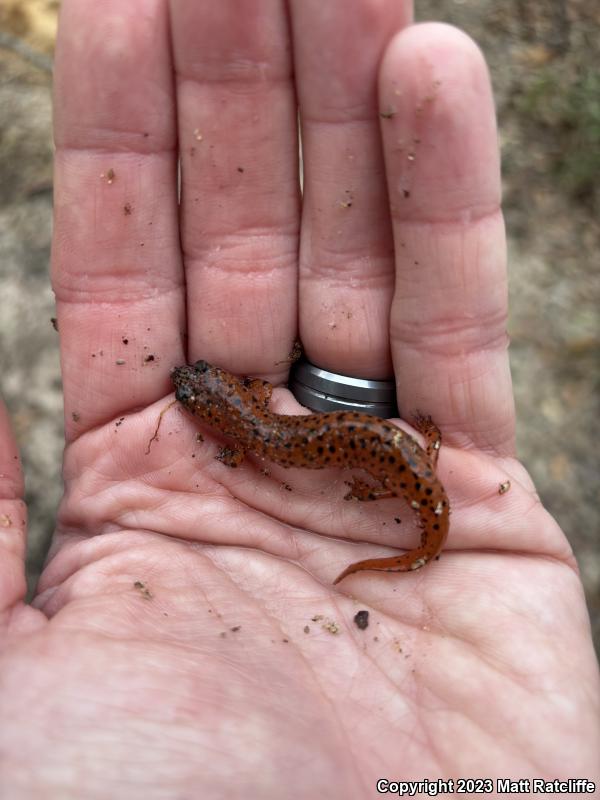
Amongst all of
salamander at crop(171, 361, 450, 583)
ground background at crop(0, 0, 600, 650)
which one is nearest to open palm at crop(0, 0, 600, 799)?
salamander at crop(171, 361, 450, 583)

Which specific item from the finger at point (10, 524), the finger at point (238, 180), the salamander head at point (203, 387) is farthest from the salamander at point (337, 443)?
the finger at point (10, 524)

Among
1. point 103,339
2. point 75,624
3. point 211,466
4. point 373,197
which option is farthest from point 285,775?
point 373,197

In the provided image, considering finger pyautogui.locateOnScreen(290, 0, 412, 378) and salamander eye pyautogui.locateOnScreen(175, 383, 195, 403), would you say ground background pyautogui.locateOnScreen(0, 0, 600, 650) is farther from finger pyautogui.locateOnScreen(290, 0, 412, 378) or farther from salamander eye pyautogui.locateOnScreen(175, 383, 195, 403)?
finger pyautogui.locateOnScreen(290, 0, 412, 378)

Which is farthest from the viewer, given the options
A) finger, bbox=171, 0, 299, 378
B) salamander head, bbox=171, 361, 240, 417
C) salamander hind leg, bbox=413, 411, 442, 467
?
salamander head, bbox=171, 361, 240, 417

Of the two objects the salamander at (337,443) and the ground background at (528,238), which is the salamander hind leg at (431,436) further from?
the ground background at (528,238)

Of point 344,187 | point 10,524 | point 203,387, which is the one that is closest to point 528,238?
point 344,187

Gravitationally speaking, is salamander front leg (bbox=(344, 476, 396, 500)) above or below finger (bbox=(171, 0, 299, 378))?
below
